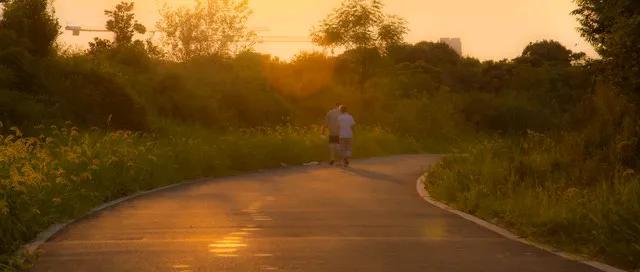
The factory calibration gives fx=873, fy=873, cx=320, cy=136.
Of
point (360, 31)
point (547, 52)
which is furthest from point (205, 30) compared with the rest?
point (547, 52)

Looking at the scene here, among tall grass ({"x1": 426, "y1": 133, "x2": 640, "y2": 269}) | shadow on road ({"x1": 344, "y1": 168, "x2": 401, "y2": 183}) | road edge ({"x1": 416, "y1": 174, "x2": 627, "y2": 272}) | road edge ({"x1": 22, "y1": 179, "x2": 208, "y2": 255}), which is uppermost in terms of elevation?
tall grass ({"x1": 426, "y1": 133, "x2": 640, "y2": 269})

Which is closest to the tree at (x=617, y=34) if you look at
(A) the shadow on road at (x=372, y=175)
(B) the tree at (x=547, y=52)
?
(A) the shadow on road at (x=372, y=175)

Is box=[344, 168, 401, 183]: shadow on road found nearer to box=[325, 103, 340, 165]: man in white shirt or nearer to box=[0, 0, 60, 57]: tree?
box=[325, 103, 340, 165]: man in white shirt

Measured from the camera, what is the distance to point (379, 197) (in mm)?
17109

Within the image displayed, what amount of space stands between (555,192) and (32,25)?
25.5m

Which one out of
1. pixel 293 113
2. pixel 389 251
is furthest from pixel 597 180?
pixel 293 113

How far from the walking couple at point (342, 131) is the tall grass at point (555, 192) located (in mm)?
7565

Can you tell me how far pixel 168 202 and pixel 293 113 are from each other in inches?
1538

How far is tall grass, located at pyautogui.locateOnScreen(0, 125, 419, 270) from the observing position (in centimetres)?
1129

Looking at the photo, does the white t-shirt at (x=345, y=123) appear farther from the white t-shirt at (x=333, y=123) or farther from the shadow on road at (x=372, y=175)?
the shadow on road at (x=372, y=175)

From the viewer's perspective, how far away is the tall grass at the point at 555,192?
10000mm

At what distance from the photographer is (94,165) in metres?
16.4

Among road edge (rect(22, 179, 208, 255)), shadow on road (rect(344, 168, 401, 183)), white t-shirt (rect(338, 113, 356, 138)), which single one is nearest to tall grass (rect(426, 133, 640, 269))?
shadow on road (rect(344, 168, 401, 183))

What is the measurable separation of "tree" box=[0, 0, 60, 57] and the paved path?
693 inches
